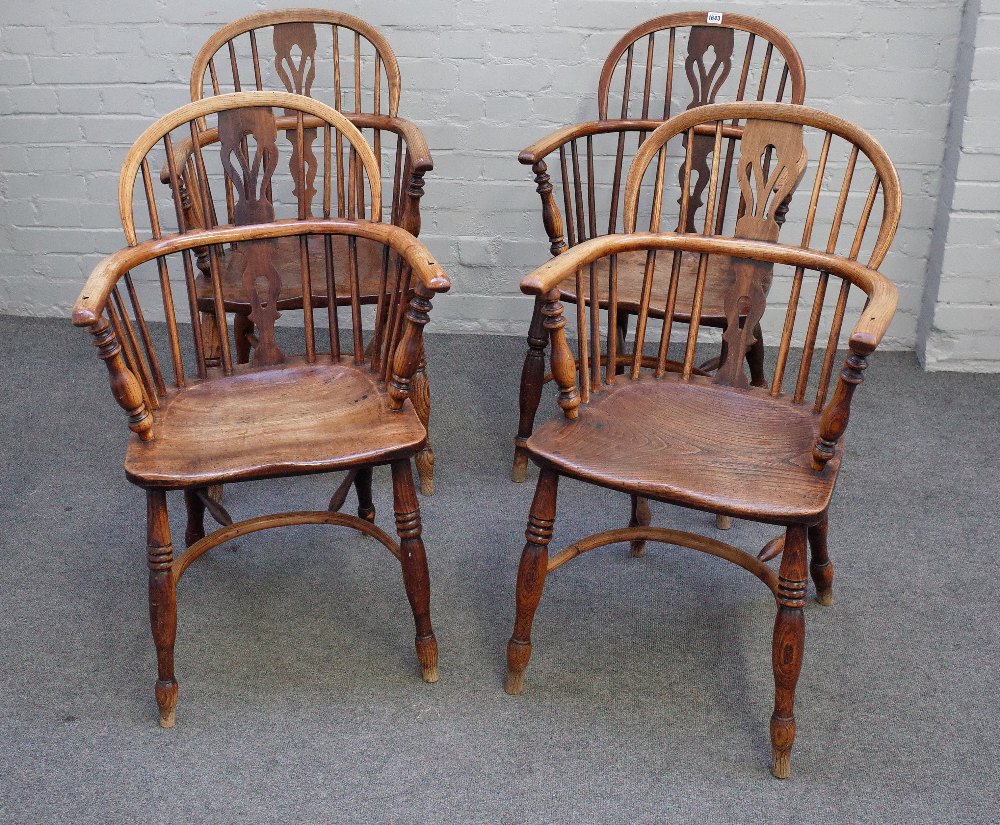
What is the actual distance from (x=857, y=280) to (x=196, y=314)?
46.0 inches

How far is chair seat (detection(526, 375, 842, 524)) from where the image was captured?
1.65 m

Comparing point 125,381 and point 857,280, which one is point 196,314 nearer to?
point 125,381

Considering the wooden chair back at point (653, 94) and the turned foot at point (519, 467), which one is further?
the turned foot at point (519, 467)

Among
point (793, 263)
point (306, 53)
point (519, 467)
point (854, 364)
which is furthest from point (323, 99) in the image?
point (854, 364)

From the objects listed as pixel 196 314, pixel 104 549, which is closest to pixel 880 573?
pixel 196 314

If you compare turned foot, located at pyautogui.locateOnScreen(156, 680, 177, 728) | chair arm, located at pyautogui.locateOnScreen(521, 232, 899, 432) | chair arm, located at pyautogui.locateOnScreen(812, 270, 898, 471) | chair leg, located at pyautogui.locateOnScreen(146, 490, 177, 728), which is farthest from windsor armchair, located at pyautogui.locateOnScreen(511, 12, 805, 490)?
turned foot, located at pyautogui.locateOnScreen(156, 680, 177, 728)

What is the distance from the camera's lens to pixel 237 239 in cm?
198

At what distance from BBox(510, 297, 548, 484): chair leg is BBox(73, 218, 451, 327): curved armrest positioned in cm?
49

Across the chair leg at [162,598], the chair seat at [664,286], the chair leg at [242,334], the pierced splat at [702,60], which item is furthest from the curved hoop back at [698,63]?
the chair leg at [162,598]

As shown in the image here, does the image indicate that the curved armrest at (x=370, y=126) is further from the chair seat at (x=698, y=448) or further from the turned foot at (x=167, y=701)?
the turned foot at (x=167, y=701)

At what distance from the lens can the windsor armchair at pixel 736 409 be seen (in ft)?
5.44

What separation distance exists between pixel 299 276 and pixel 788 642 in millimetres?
1300

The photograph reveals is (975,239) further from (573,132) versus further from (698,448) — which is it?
(698,448)

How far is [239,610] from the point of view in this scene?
2.13 meters
